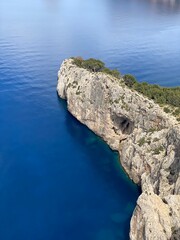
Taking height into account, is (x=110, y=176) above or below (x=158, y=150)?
below

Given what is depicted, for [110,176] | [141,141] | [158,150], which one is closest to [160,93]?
[141,141]

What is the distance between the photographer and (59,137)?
70750 millimetres

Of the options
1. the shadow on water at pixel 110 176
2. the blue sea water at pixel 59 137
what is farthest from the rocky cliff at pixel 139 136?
the blue sea water at pixel 59 137

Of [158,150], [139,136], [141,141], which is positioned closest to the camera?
[158,150]

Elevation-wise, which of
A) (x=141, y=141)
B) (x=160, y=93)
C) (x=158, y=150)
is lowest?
(x=158, y=150)

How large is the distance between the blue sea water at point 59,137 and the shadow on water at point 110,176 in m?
0.16

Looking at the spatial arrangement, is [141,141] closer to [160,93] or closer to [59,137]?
[160,93]

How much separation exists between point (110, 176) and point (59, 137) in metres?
16.6

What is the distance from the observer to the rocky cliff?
40.4 metres

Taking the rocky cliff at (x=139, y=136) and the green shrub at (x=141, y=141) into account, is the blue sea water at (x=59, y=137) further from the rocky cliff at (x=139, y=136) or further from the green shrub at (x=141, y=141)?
the green shrub at (x=141, y=141)

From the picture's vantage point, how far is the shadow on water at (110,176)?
48156 millimetres

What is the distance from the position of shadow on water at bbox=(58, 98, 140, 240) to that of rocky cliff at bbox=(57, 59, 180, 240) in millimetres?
1479

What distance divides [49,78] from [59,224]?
55.9 m

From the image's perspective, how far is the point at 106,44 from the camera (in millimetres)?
120375
